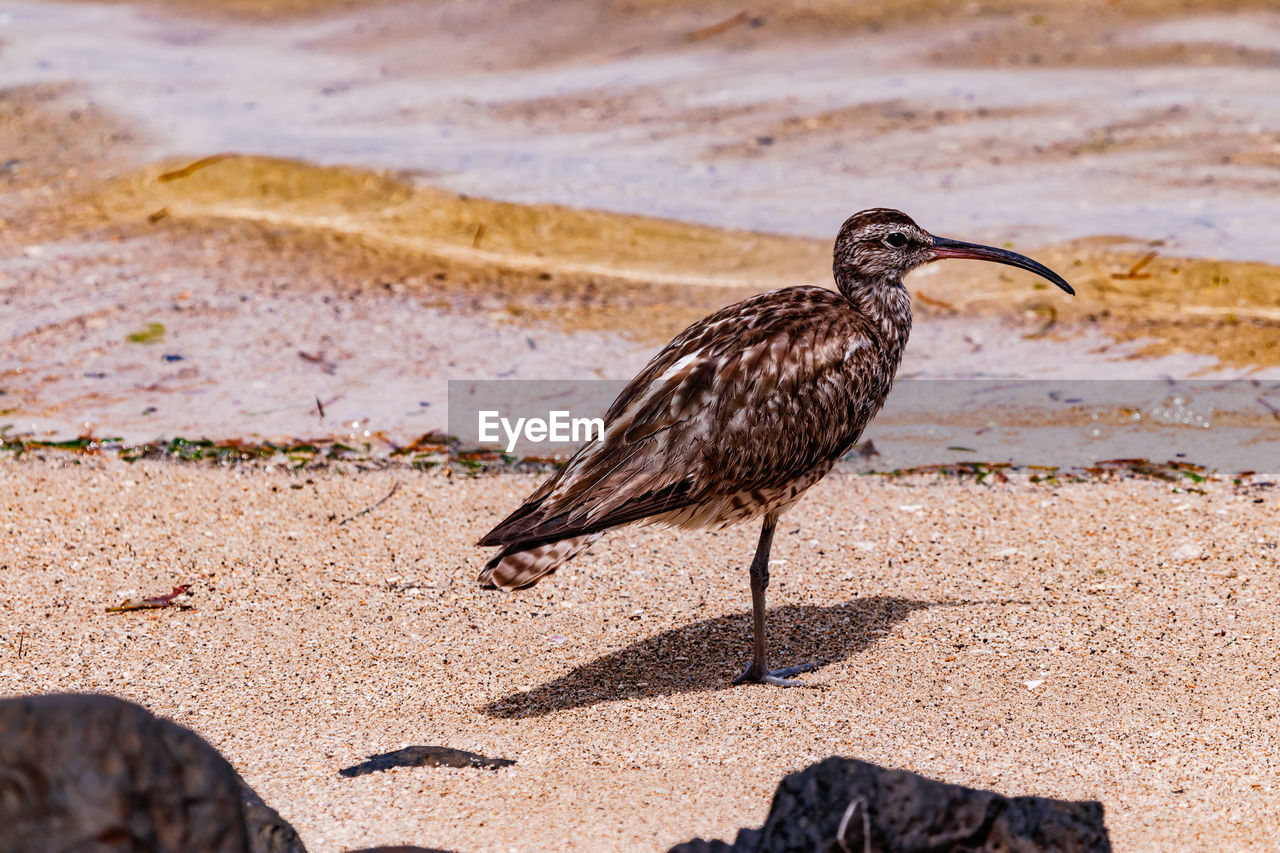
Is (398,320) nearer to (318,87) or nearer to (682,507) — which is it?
(682,507)

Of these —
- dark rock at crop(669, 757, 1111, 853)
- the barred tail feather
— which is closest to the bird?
the barred tail feather

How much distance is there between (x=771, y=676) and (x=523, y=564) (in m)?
1.02

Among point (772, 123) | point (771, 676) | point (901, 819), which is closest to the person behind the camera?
point (901, 819)

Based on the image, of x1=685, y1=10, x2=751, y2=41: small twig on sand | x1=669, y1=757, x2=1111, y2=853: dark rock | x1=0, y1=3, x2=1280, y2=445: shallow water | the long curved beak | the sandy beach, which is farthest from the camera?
x1=685, y1=10, x2=751, y2=41: small twig on sand

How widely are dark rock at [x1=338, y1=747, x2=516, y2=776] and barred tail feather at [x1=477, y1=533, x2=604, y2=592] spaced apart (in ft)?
1.95

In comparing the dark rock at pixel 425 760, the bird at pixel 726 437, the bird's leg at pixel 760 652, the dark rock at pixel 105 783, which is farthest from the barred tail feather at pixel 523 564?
the dark rock at pixel 105 783

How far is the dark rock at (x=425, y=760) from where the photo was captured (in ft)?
14.3

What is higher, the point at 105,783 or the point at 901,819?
the point at 105,783

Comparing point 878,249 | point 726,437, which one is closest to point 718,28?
point 878,249

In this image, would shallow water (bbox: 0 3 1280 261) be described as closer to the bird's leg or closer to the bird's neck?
the bird's neck

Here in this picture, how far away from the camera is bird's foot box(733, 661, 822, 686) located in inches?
201

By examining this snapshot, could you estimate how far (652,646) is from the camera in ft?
17.9

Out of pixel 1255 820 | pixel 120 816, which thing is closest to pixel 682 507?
pixel 1255 820

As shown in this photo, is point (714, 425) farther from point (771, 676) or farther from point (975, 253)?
point (975, 253)
